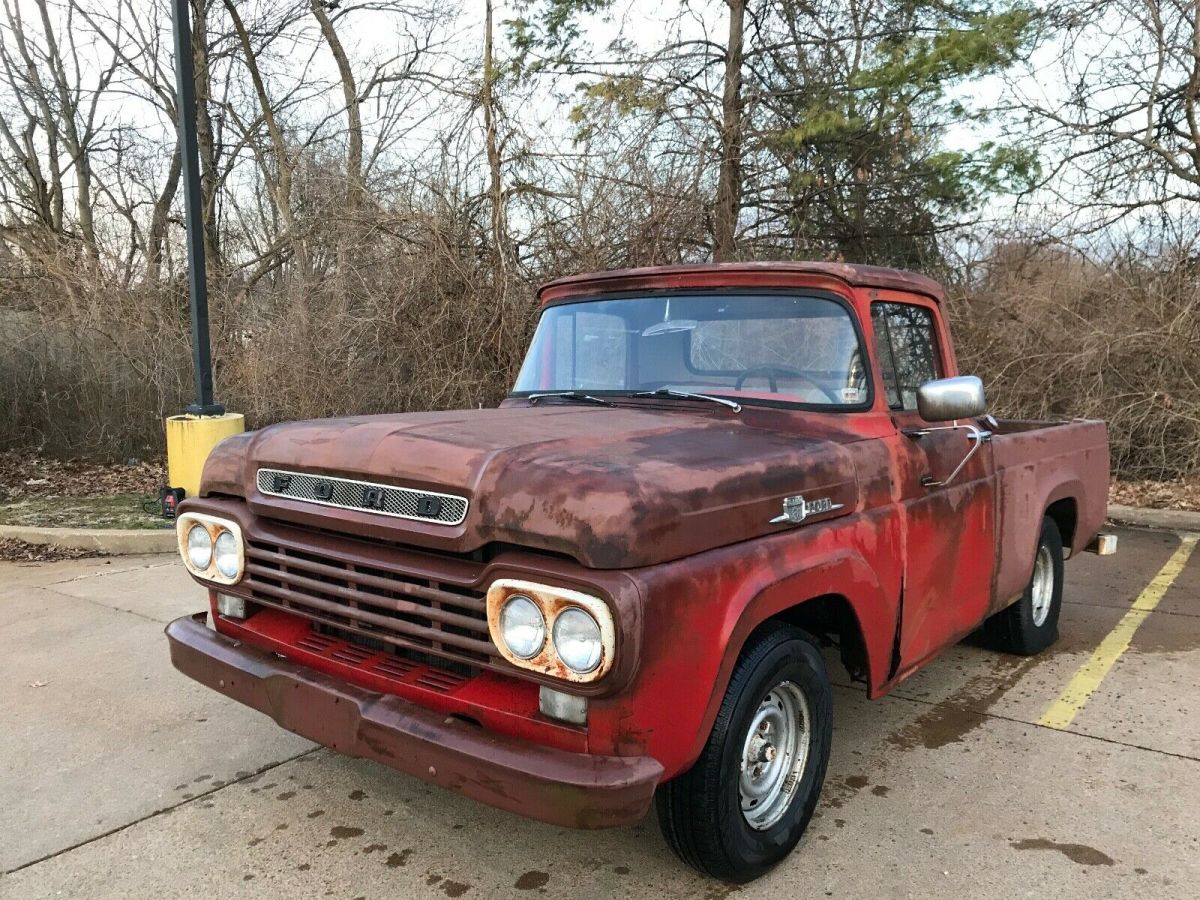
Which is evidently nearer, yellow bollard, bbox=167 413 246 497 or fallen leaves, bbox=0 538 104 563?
fallen leaves, bbox=0 538 104 563

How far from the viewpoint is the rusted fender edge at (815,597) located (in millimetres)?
2379

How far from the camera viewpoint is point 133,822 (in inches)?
122

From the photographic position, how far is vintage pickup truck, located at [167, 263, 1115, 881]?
2213 millimetres

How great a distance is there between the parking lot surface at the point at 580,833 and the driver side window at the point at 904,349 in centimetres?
149

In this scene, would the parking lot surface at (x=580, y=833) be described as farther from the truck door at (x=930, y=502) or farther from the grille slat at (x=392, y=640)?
the grille slat at (x=392, y=640)

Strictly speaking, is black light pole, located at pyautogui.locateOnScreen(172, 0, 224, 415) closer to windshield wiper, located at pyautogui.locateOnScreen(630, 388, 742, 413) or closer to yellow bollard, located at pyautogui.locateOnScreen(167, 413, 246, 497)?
yellow bollard, located at pyautogui.locateOnScreen(167, 413, 246, 497)

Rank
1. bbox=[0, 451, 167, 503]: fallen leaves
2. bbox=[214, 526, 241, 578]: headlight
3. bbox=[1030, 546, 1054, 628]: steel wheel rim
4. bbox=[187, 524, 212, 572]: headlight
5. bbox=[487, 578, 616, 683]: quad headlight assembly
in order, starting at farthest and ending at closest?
bbox=[0, 451, 167, 503]: fallen leaves → bbox=[1030, 546, 1054, 628]: steel wheel rim → bbox=[187, 524, 212, 572]: headlight → bbox=[214, 526, 241, 578]: headlight → bbox=[487, 578, 616, 683]: quad headlight assembly

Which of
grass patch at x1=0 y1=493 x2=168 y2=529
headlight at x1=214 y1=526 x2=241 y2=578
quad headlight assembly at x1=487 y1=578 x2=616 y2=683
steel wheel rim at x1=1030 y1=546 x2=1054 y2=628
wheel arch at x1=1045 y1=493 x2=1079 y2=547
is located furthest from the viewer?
grass patch at x1=0 y1=493 x2=168 y2=529

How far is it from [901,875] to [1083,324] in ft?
28.9

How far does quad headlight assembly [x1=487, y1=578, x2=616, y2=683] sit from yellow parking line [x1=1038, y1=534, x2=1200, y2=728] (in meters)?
2.77

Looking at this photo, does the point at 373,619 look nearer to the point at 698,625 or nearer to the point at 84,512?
the point at 698,625

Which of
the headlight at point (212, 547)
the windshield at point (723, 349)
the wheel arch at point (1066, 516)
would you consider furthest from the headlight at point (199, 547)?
the wheel arch at point (1066, 516)

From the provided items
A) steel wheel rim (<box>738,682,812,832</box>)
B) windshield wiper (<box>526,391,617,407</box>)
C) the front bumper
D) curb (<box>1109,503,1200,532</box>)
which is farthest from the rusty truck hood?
curb (<box>1109,503,1200,532</box>)

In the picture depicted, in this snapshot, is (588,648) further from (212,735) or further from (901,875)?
(212,735)
